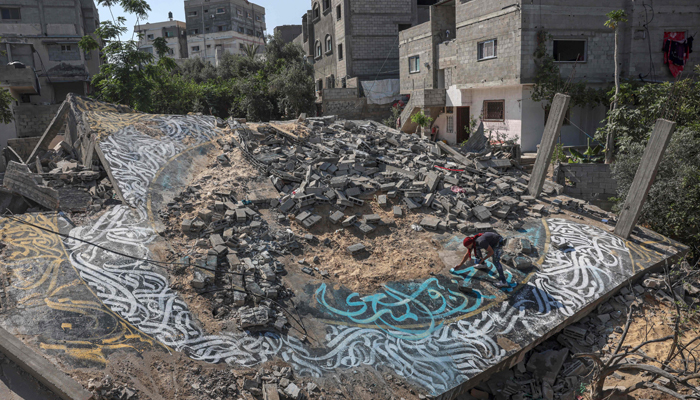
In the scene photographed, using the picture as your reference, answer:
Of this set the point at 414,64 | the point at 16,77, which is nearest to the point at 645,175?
the point at 414,64

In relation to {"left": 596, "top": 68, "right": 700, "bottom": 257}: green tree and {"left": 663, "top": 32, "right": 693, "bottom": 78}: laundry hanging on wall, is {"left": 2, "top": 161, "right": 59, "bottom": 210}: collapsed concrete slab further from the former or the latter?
{"left": 663, "top": 32, "right": 693, "bottom": 78}: laundry hanging on wall

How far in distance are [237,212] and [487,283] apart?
536 cm

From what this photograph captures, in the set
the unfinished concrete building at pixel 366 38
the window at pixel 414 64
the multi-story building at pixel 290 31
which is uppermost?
the multi-story building at pixel 290 31

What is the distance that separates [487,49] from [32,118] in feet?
77.7

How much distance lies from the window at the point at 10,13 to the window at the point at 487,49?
2994 cm

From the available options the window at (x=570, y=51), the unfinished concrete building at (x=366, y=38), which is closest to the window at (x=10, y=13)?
the unfinished concrete building at (x=366, y=38)

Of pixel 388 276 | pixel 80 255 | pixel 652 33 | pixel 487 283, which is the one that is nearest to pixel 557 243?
pixel 487 283

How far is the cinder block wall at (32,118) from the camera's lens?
22.7m

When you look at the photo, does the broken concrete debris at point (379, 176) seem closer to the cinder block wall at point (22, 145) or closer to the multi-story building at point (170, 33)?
the cinder block wall at point (22, 145)

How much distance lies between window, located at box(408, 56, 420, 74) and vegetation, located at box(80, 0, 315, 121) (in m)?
6.65

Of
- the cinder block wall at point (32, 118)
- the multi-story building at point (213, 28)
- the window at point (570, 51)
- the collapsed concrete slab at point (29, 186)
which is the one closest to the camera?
the collapsed concrete slab at point (29, 186)

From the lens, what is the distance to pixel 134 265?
758 centimetres

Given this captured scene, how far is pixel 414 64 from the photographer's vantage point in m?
25.7

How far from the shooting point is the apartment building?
28938mm
